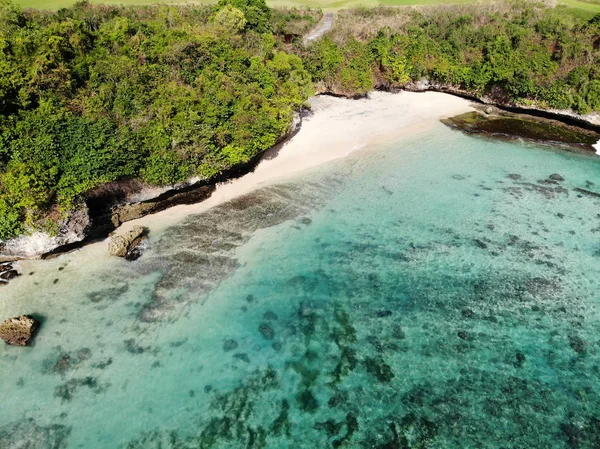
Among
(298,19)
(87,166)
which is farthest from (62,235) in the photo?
(298,19)

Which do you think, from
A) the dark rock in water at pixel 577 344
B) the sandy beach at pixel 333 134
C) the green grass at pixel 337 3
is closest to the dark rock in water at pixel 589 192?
the sandy beach at pixel 333 134

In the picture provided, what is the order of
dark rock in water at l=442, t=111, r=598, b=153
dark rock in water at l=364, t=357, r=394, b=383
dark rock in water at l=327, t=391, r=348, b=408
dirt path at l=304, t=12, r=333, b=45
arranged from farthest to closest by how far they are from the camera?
dirt path at l=304, t=12, r=333, b=45 → dark rock in water at l=442, t=111, r=598, b=153 → dark rock in water at l=364, t=357, r=394, b=383 → dark rock in water at l=327, t=391, r=348, b=408

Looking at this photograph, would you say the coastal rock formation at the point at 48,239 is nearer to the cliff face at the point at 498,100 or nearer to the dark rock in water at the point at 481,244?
the dark rock in water at the point at 481,244

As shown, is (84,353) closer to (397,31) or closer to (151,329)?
(151,329)

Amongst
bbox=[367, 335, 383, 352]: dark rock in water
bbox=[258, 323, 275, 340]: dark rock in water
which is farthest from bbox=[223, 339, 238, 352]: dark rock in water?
bbox=[367, 335, 383, 352]: dark rock in water

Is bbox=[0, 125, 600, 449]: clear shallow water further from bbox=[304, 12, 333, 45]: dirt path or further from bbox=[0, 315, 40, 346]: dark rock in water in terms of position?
bbox=[304, 12, 333, 45]: dirt path

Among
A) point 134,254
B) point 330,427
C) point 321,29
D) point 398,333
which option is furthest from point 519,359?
point 321,29
